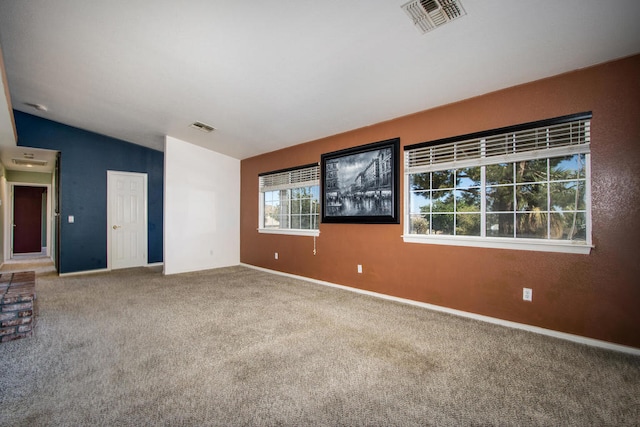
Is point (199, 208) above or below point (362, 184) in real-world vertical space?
below

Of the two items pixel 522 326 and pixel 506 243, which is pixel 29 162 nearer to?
pixel 506 243

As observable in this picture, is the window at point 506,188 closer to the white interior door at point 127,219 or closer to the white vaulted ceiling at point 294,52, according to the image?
the white vaulted ceiling at point 294,52

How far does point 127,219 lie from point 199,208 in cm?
175

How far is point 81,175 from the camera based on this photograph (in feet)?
18.1

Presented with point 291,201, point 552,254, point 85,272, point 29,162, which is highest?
point 29,162

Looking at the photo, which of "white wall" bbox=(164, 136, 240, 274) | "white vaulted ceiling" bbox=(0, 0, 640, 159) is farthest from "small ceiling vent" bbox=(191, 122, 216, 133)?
"white wall" bbox=(164, 136, 240, 274)

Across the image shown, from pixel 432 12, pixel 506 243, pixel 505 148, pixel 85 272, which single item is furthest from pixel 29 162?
pixel 506 243

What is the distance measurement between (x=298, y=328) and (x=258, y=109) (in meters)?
2.86

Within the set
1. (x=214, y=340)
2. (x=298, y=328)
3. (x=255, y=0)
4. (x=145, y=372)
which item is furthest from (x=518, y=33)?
(x=145, y=372)

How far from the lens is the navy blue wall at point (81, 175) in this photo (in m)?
5.11

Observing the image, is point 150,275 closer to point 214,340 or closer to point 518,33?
point 214,340

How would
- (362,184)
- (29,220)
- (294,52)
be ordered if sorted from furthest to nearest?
(29,220) < (362,184) < (294,52)

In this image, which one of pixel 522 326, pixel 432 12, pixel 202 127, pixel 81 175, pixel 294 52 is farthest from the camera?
pixel 81 175

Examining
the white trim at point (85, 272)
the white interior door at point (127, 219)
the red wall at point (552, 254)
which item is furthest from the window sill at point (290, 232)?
the white trim at point (85, 272)
